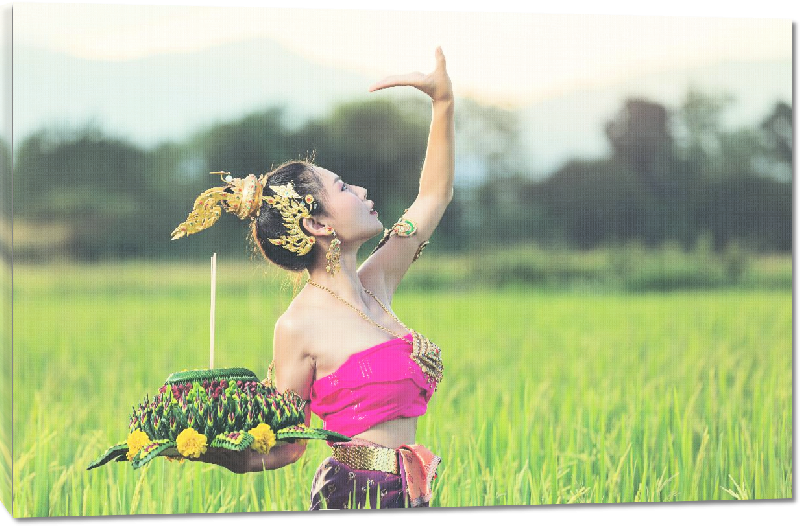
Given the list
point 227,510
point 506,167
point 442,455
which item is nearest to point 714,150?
point 506,167

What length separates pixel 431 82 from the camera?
679 cm

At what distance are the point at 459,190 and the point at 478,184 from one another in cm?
8

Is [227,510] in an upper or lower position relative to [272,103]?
lower

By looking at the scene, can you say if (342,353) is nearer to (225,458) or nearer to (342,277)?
(342,277)

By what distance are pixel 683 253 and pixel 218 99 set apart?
2085 millimetres

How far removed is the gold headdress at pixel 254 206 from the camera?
6.38 m

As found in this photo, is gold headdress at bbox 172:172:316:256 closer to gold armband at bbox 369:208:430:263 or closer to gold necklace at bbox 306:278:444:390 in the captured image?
gold necklace at bbox 306:278:444:390

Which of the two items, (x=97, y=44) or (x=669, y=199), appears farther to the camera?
(x=669, y=199)

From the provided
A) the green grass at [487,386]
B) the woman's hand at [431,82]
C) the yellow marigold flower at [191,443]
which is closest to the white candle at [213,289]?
the green grass at [487,386]

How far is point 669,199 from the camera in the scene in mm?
7172

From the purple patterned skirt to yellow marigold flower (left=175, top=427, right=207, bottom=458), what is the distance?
60cm

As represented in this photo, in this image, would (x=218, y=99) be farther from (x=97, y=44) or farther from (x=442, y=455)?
(x=442, y=455)

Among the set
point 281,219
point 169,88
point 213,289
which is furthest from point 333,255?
point 169,88

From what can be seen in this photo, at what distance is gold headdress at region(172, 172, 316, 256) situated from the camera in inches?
251
